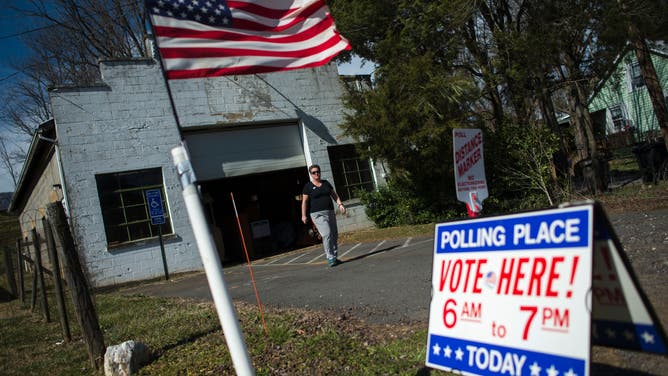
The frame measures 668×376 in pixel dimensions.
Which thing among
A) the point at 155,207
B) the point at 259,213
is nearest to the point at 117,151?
the point at 155,207

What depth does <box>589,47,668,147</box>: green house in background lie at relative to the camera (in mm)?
32406

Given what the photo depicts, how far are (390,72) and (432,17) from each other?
5.75 ft

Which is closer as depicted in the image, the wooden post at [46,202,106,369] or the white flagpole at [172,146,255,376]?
the white flagpole at [172,146,255,376]

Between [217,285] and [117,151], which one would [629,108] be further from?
[217,285]

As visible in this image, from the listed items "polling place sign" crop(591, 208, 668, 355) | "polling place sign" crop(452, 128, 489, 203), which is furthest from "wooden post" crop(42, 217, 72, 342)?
"polling place sign" crop(591, 208, 668, 355)

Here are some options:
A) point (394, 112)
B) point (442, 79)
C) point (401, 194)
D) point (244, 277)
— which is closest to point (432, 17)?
point (442, 79)

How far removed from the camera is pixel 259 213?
17.6 meters

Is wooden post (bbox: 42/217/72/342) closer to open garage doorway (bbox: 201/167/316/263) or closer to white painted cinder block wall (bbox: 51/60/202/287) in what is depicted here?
white painted cinder block wall (bbox: 51/60/202/287)

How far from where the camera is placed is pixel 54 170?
14.6 meters

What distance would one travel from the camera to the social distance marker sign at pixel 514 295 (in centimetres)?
238

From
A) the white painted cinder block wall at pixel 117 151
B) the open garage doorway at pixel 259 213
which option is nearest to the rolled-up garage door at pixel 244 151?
the white painted cinder block wall at pixel 117 151

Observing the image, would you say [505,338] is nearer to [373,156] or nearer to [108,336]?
[108,336]

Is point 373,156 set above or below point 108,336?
above

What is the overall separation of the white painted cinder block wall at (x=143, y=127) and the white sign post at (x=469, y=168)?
864cm
